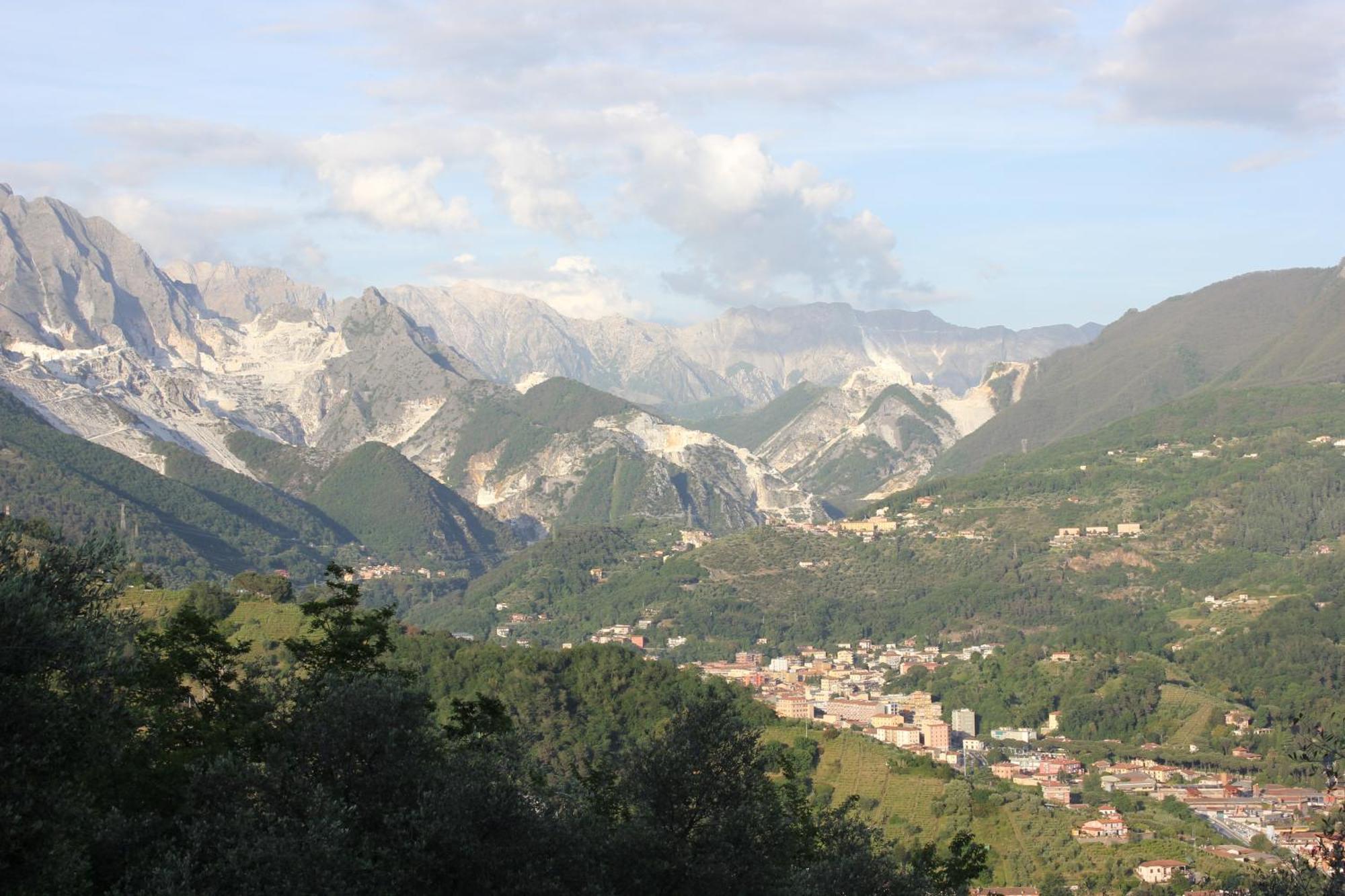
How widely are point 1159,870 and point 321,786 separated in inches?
1835

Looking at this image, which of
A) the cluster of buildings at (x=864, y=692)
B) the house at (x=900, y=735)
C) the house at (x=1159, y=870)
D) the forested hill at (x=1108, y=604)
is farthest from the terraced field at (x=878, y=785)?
the forested hill at (x=1108, y=604)

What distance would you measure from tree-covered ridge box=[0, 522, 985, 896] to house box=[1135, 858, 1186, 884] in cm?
2556

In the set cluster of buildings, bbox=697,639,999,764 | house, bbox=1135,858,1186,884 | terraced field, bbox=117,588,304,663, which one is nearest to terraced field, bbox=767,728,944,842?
house, bbox=1135,858,1186,884

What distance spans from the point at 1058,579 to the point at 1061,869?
335ft

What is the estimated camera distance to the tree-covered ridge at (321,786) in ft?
90.6

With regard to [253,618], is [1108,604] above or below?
below

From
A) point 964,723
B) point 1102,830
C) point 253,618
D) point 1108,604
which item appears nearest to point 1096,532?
point 1108,604

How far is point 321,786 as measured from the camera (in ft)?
104

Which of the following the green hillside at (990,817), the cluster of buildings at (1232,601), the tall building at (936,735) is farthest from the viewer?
the cluster of buildings at (1232,601)

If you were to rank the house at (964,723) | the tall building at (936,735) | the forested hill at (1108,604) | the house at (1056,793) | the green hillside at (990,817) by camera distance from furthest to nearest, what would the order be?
the forested hill at (1108,604) → the house at (964,723) → the tall building at (936,735) → the house at (1056,793) → the green hillside at (990,817)

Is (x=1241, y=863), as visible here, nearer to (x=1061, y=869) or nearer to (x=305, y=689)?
(x=1061, y=869)

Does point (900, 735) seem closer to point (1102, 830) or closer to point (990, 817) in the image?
point (1102, 830)

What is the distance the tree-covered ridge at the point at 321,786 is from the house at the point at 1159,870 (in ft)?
83.9

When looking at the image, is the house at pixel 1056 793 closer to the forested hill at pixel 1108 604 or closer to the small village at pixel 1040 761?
the small village at pixel 1040 761
